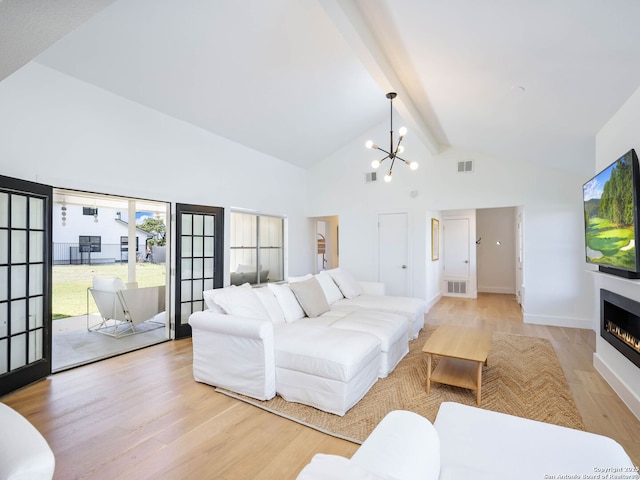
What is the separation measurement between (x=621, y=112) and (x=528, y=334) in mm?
3186

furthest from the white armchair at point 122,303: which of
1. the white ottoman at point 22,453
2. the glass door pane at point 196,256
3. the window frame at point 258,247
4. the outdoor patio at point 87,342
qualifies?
the white ottoman at point 22,453

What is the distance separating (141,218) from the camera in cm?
921

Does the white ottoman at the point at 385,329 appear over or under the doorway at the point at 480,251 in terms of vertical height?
under

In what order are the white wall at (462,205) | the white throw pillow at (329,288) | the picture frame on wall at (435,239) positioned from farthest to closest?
the picture frame on wall at (435,239), the white wall at (462,205), the white throw pillow at (329,288)

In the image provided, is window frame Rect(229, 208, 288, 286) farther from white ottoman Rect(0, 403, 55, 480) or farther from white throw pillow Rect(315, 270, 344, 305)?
white ottoman Rect(0, 403, 55, 480)

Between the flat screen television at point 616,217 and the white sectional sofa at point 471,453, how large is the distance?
162 centimetres

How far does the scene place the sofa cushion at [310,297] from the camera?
3.78m

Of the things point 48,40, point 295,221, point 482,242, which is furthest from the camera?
point 482,242

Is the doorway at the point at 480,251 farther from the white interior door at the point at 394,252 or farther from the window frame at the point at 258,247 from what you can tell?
the window frame at the point at 258,247

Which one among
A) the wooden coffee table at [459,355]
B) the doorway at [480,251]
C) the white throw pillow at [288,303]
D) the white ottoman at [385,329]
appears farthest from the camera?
the doorway at [480,251]

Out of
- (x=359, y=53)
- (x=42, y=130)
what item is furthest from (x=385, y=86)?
(x=42, y=130)

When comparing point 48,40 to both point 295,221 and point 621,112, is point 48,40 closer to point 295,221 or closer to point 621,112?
point 621,112

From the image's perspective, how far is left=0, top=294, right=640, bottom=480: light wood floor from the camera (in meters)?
1.94

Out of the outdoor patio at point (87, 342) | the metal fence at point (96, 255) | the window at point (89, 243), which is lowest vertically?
the outdoor patio at point (87, 342)
